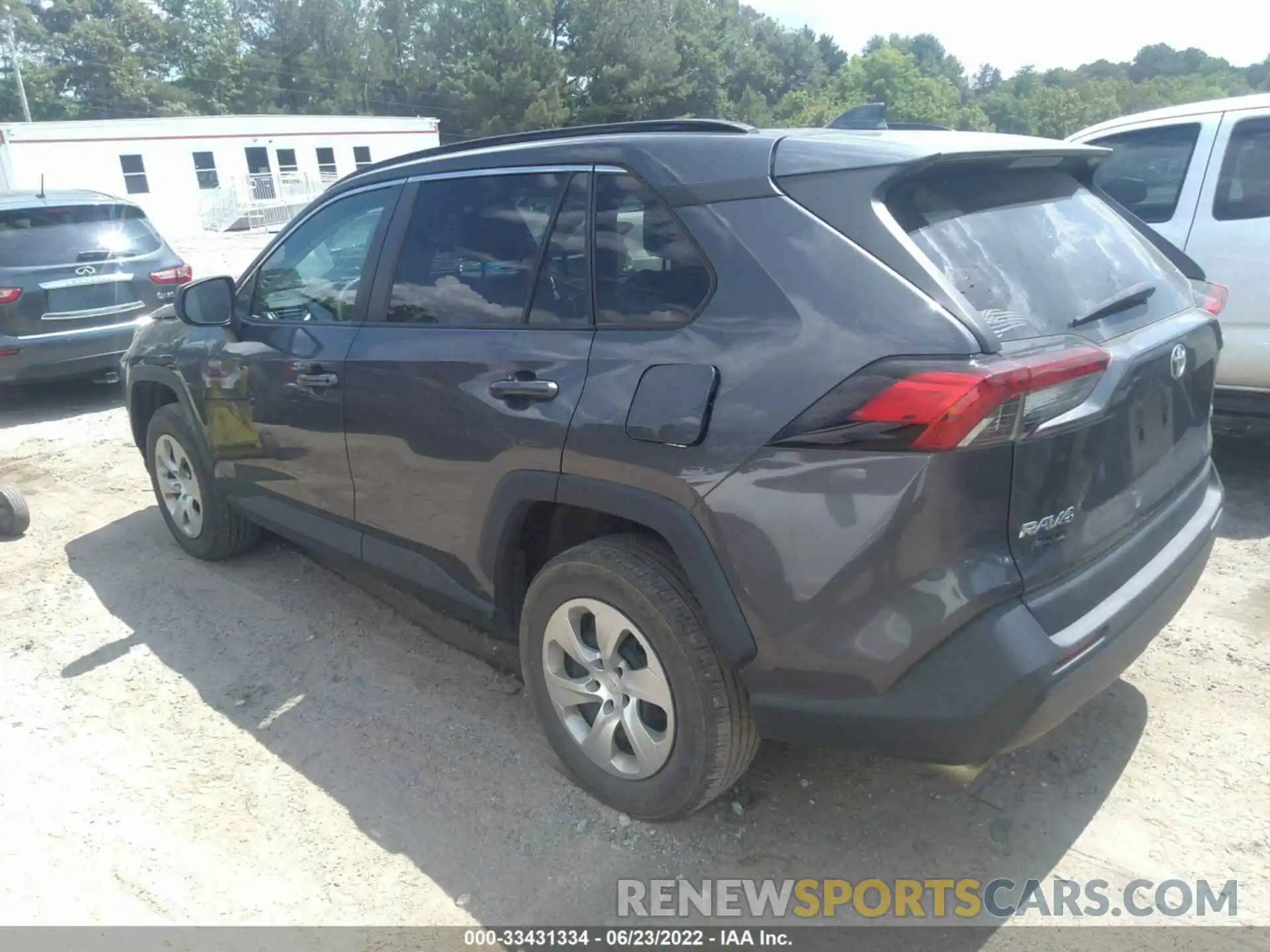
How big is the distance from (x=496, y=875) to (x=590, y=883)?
10.6 inches

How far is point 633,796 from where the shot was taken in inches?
105

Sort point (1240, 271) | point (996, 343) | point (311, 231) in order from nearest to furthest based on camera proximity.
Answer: point (996, 343) < point (311, 231) < point (1240, 271)

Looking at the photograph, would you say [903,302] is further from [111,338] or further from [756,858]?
[111,338]

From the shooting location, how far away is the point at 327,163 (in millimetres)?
35938

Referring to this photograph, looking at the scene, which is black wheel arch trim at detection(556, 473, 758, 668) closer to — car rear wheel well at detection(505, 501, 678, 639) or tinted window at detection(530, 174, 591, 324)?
car rear wheel well at detection(505, 501, 678, 639)

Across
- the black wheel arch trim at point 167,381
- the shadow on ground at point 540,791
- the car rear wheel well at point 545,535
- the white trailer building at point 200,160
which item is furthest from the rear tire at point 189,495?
the white trailer building at point 200,160

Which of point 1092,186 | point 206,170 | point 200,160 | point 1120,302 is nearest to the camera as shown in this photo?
point 1120,302

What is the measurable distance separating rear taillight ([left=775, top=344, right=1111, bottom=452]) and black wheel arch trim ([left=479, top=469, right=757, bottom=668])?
0.39 meters

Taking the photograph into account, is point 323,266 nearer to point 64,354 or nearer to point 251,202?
point 64,354

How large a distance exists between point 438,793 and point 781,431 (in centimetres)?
167

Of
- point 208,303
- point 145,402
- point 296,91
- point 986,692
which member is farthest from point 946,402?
point 296,91

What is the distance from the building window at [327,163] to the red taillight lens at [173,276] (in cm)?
2969

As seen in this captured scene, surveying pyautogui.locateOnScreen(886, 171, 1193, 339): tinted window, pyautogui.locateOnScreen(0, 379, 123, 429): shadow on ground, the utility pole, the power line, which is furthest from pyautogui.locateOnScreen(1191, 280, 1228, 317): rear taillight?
the power line

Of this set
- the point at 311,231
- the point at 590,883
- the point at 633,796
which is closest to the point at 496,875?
the point at 590,883
